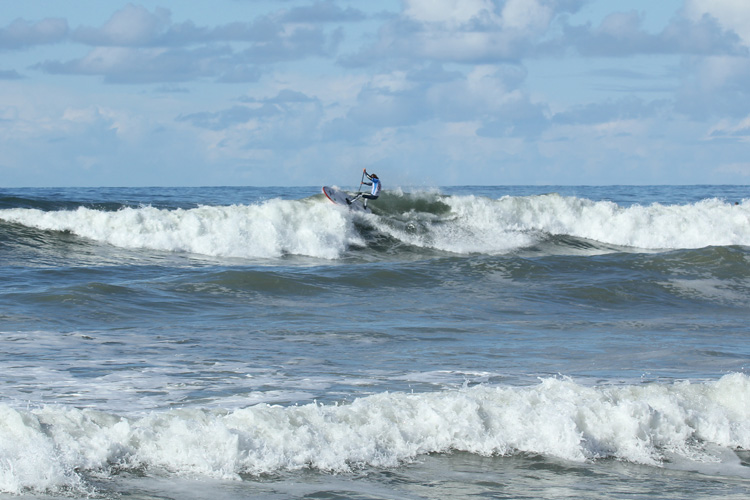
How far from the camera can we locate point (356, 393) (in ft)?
26.3

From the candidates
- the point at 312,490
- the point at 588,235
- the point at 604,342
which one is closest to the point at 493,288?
the point at 604,342

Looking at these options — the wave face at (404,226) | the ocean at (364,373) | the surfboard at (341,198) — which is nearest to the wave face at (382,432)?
the ocean at (364,373)

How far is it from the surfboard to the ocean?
146 inches

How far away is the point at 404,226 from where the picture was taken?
2517 cm

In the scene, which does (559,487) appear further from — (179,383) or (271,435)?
(179,383)

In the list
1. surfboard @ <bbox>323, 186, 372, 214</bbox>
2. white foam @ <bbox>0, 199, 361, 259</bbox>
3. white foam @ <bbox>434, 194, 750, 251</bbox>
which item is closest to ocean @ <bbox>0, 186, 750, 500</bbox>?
white foam @ <bbox>0, 199, 361, 259</bbox>

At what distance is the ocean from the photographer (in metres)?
5.95

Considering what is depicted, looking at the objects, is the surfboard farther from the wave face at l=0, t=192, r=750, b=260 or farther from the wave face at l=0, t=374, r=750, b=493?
the wave face at l=0, t=374, r=750, b=493

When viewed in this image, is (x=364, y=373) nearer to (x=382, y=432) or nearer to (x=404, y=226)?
(x=382, y=432)

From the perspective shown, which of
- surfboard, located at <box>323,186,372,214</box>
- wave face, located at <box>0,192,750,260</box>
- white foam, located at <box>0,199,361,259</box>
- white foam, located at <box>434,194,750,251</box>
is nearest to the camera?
white foam, located at <box>0,199,361,259</box>

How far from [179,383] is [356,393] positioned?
1886 millimetres

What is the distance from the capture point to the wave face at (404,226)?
21875 mm

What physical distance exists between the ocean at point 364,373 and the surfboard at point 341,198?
3704 millimetres

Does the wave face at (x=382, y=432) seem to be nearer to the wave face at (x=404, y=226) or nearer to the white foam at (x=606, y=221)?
the wave face at (x=404, y=226)
